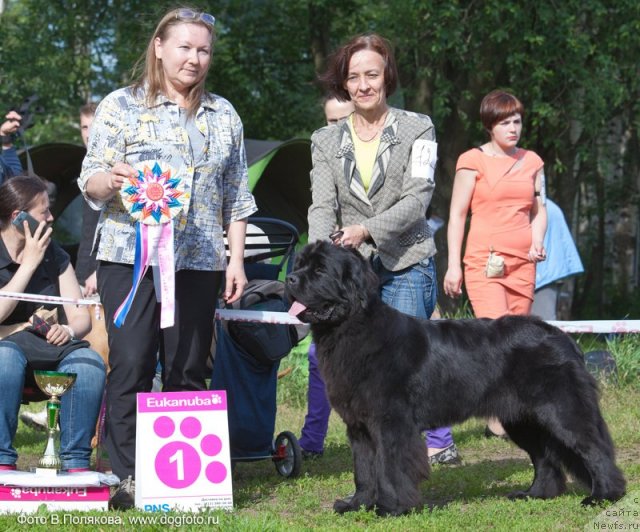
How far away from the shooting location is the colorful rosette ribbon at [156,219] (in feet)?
12.9

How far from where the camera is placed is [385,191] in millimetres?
4539

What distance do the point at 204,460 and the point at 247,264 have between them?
1.73m

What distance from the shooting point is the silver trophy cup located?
409cm

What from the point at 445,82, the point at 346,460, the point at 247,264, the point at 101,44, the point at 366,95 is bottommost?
the point at 346,460

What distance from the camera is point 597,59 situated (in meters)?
12.3

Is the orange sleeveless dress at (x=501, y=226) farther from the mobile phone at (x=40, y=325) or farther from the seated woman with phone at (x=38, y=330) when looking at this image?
the mobile phone at (x=40, y=325)

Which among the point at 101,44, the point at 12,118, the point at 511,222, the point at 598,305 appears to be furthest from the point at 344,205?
the point at 598,305

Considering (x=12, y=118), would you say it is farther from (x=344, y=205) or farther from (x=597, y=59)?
(x=597, y=59)

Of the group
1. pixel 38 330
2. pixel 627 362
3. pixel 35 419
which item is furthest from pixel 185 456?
pixel 627 362

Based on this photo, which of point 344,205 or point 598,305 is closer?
point 344,205

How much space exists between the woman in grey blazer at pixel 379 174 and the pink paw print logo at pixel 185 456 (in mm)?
997

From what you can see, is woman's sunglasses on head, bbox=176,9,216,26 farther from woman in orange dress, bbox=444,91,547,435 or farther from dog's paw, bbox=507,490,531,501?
dog's paw, bbox=507,490,531,501

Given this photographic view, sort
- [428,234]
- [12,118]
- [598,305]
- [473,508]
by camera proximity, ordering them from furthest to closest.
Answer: [598,305], [12,118], [428,234], [473,508]

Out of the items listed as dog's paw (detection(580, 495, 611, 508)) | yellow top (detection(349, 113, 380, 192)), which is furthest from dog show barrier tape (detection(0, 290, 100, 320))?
dog's paw (detection(580, 495, 611, 508))
